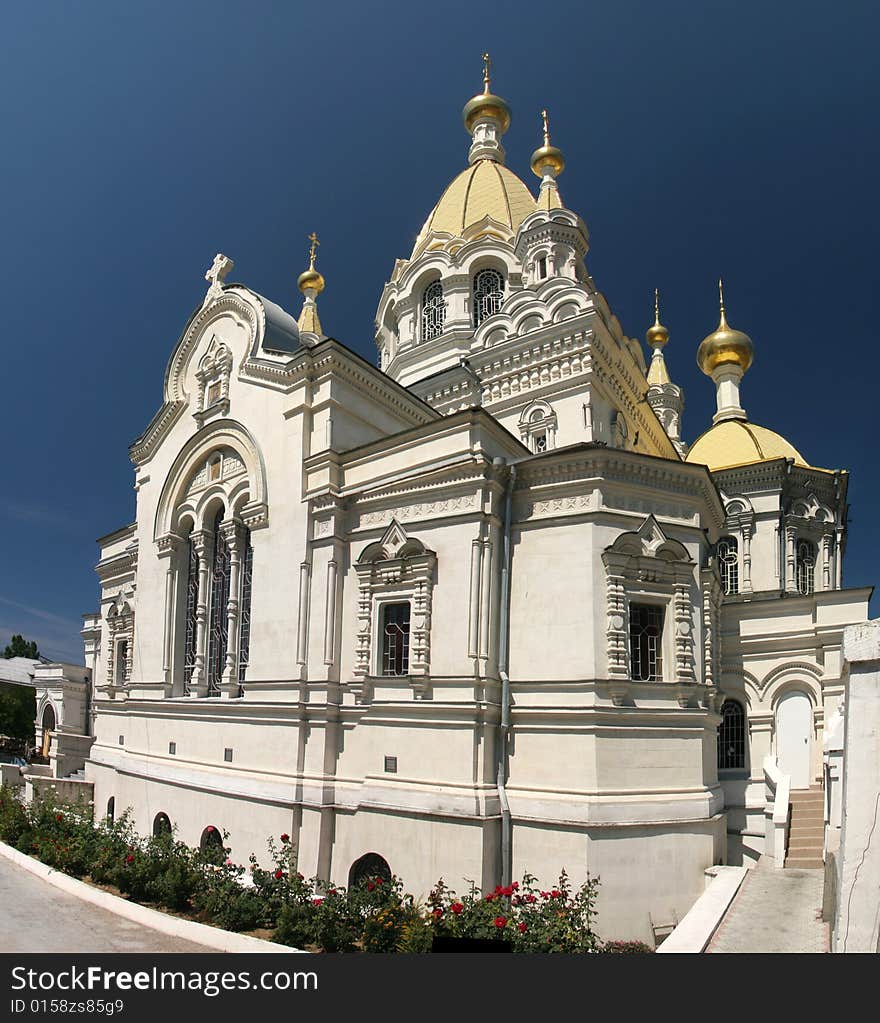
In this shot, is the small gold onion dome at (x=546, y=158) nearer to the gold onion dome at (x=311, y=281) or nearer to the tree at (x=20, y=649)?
the gold onion dome at (x=311, y=281)

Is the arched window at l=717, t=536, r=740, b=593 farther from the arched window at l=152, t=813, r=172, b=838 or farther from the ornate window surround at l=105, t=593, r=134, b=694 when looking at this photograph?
the ornate window surround at l=105, t=593, r=134, b=694

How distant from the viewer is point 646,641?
11953 millimetres

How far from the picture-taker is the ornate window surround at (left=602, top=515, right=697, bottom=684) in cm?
1148

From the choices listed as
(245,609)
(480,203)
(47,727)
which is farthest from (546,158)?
(47,727)

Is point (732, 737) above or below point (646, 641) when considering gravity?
below

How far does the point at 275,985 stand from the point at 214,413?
13.6 metres

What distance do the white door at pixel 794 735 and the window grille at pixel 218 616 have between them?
1284 centimetres

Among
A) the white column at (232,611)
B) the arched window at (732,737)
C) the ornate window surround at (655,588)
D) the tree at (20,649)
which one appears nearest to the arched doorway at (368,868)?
the white column at (232,611)

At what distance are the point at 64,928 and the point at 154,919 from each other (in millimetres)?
1084

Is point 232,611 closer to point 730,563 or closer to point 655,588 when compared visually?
point 655,588

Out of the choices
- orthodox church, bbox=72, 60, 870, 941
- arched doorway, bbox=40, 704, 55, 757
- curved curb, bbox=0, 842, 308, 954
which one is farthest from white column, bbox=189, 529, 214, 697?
arched doorway, bbox=40, 704, 55, 757

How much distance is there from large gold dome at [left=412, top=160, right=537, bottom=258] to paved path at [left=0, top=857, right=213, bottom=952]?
2094cm

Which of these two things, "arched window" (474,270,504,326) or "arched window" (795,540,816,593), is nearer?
"arched window" (474,270,504,326)

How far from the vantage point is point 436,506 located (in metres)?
12.5
